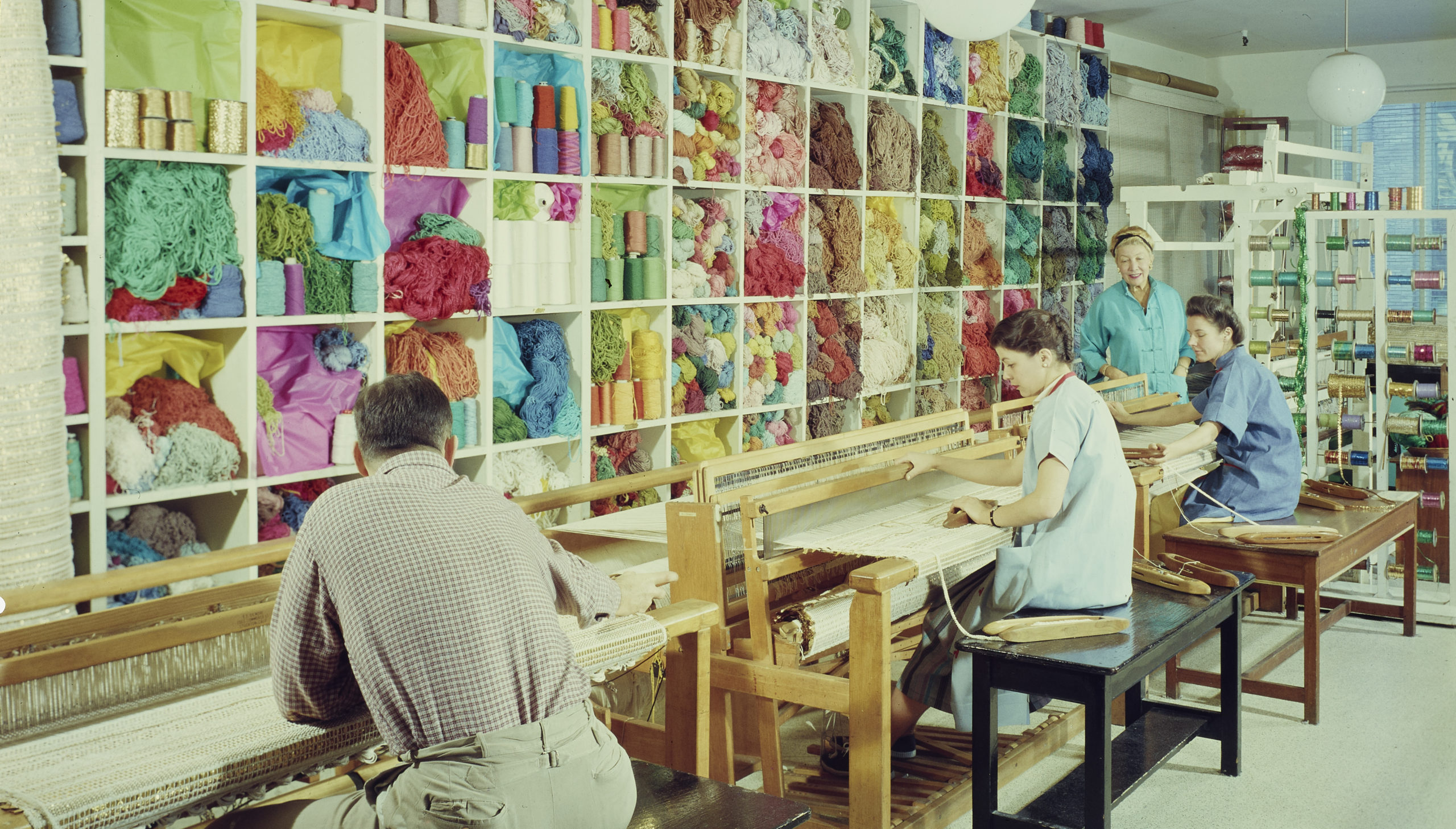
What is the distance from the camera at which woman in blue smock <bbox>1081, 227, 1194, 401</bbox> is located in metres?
5.45

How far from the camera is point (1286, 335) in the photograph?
236 inches

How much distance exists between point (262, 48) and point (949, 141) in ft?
11.8

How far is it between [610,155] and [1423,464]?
3307 mm

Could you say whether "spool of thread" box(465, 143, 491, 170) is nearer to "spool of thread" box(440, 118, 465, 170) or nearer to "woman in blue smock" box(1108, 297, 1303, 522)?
"spool of thread" box(440, 118, 465, 170)

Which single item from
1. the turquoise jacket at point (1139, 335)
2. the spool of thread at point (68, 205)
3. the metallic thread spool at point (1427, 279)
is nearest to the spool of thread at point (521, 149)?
the spool of thread at point (68, 205)

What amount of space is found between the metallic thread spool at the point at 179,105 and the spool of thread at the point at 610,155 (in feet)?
4.98

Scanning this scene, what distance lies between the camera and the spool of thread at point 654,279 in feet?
15.4

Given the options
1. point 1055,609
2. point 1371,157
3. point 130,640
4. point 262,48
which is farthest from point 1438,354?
point 130,640

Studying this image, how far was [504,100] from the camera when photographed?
4.16 meters

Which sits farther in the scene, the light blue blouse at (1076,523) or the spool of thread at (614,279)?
the spool of thread at (614,279)

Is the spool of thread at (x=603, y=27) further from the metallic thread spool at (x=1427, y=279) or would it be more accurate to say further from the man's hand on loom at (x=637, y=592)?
the metallic thread spool at (x=1427, y=279)

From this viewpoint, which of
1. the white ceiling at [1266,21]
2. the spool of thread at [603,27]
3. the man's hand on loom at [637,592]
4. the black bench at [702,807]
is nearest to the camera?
the black bench at [702,807]

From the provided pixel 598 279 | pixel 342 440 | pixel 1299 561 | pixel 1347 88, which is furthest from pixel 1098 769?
pixel 1347 88

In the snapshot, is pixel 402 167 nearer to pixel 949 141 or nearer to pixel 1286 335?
pixel 949 141
